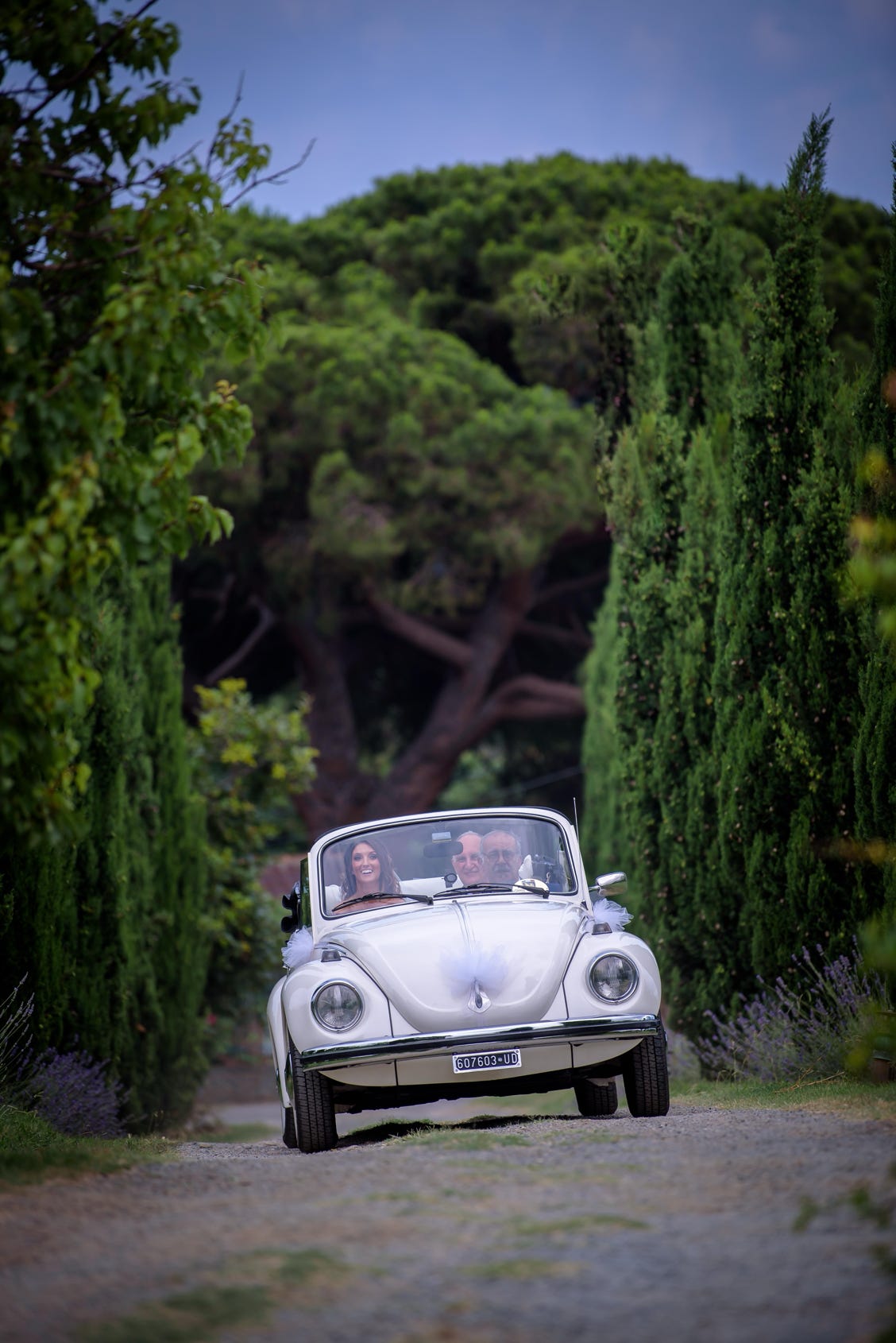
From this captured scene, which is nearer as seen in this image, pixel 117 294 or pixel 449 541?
pixel 117 294

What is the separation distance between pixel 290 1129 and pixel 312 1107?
49.4 inches

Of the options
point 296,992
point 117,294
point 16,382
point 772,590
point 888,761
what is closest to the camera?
point 16,382

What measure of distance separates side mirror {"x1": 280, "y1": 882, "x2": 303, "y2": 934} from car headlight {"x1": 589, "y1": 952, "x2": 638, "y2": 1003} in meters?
2.33

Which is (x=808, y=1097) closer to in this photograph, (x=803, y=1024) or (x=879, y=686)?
(x=803, y=1024)

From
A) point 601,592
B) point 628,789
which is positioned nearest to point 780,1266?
point 628,789

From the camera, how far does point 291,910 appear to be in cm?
910

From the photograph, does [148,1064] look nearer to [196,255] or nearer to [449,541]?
[196,255]

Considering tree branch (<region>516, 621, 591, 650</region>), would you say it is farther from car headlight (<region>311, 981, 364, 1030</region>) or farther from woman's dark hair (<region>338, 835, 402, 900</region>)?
car headlight (<region>311, 981, 364, 1030</region>)

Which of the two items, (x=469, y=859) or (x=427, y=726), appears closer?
(x=469, y=859)

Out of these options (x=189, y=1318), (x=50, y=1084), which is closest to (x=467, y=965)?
(x=189, y=1318)

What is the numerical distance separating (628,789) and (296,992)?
5.83 m

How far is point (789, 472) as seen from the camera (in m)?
10.3

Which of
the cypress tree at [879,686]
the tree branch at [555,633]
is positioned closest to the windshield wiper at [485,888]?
the cypress tree at [879,686]

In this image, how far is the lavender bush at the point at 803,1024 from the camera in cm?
851
